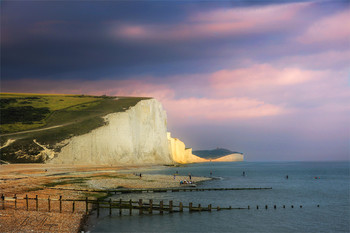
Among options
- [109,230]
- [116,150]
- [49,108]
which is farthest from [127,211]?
[49,108]

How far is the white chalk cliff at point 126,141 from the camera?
77250mm

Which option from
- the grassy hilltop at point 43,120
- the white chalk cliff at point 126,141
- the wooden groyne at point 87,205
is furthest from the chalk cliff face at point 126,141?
the wooden groyne at point 87,205

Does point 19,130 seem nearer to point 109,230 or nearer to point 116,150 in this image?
point 116,150

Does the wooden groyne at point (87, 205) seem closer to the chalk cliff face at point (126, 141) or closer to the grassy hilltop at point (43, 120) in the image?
the grassy hilltop at point (43, 120)

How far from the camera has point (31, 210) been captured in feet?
72.2

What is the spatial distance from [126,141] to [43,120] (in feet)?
79.9

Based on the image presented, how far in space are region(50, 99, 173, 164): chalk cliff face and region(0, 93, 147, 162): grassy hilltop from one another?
2384 millimetres

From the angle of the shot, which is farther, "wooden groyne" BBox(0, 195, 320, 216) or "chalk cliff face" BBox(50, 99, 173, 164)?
"chalk cliff face" BBox(50, 99, 173, 164)

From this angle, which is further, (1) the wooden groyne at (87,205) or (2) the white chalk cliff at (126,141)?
(2) the white chalk cliff at (126,141)

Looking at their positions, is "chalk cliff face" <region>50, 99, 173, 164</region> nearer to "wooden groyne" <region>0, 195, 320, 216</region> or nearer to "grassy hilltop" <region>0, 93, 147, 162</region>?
"grassy hilltop" <region>0, 93, 147, 162</region>

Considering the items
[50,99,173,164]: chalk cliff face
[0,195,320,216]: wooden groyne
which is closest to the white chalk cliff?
[50,99,173,164]: chalk cliff face

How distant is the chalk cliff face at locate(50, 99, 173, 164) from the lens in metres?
77.5

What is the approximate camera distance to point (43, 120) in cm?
9462

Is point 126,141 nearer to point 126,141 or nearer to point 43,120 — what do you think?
point 126,141
